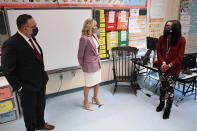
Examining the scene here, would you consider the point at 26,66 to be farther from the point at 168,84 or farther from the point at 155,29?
the point at 155,29

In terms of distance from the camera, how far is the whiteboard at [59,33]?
2.79 m

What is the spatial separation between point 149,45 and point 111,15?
101cm

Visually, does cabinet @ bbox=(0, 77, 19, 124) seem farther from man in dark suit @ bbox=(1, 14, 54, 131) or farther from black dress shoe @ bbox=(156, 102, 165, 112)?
black dress shoe @ bbox=(156, 102, 165, 112)

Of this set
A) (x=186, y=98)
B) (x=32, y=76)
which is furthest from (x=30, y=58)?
(x=186, y=98)

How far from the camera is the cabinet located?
243 cm

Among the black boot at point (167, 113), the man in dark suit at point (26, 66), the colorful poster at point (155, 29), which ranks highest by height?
the colorful poster at point (155, 29)

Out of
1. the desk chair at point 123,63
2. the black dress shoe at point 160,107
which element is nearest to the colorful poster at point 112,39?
the desk chair at point 123,63

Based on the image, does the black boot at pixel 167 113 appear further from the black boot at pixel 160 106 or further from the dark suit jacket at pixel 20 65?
the dark suit jacket at pixel 20 65

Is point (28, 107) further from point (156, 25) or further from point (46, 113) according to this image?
point (156, 25)

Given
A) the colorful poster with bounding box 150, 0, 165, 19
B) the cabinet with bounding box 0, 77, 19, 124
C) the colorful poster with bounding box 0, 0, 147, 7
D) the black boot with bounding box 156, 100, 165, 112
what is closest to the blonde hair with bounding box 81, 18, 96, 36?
the colorful poster with bounding box 0, 0, 147, 7

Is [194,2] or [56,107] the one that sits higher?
[194,2]

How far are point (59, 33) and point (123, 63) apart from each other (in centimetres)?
171

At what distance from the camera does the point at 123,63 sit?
396cm

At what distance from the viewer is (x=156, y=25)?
415 centimetres
